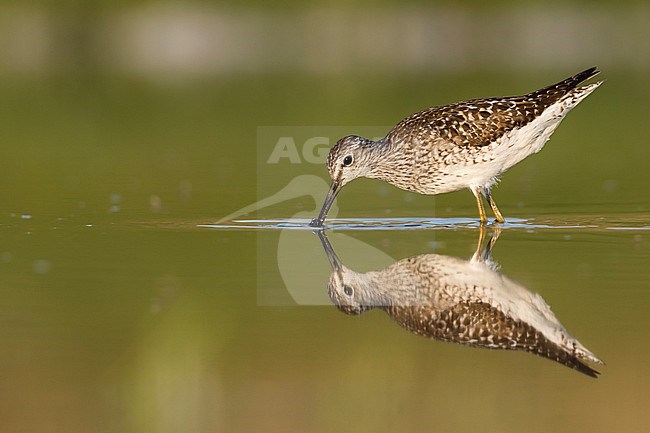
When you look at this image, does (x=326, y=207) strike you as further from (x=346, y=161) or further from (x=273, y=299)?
(x=273, y=299)

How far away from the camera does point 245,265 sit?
10938 millimetres

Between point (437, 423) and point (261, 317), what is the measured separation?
7.97 feet

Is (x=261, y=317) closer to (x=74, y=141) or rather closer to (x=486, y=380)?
(x=486, y=380)

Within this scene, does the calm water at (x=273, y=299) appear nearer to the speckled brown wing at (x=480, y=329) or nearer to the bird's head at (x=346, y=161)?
the speckled brown wing at (x=480, y=329)

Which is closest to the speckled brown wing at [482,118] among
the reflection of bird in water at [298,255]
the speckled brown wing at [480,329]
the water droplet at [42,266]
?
the reflection of bird in water at [298,255]

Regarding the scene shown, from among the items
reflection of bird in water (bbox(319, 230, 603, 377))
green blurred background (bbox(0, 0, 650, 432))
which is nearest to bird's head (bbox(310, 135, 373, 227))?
green blurred background (bbox(0, 0, 650, 432))

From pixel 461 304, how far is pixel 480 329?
22.8 inches

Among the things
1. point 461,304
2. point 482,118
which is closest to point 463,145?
point 482,118

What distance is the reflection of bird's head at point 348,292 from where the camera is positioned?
372 inches

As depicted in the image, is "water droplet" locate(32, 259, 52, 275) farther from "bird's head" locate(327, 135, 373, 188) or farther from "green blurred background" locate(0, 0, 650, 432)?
"bird's head" locate(327, 135, 373, 188)

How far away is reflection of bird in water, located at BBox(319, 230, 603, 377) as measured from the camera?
826cm

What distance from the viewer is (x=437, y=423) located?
22.4 feet

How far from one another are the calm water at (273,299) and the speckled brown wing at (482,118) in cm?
84

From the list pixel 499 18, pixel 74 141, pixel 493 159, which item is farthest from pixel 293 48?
pixel 493 159
